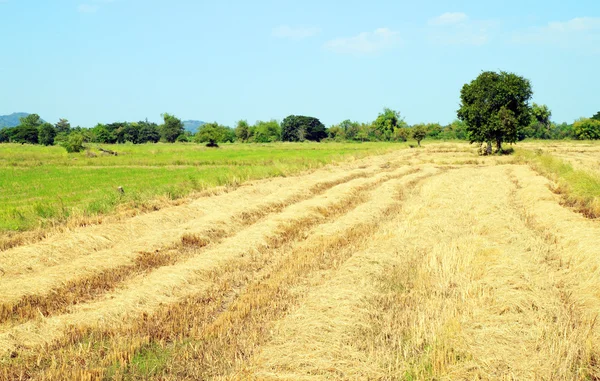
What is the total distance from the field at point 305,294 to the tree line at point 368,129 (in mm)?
28805

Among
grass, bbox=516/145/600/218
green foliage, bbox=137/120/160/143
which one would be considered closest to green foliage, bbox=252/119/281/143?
green foliage, bbox=137/120/160/143

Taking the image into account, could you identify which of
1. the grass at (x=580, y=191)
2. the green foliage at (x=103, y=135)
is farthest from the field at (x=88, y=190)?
the green foliage at (x=103, y=135)

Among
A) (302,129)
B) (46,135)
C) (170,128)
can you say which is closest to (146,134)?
(170,128)

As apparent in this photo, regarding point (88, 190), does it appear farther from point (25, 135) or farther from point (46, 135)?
point (46, 135)

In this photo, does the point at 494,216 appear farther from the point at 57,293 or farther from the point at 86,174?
the point at 86,174

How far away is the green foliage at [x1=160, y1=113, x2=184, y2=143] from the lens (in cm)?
12988

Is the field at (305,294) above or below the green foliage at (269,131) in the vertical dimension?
below

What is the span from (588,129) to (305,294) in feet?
334

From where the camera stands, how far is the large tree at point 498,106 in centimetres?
4153

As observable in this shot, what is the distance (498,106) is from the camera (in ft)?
139

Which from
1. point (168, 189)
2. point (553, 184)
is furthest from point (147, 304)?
point (553, 184)

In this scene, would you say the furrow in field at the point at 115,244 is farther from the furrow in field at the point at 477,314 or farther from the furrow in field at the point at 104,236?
the furrow in field at the point at 477,314

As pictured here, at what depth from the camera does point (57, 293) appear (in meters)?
7.82

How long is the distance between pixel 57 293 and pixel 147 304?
171 cm
